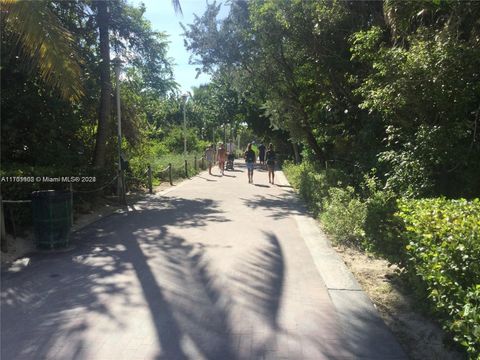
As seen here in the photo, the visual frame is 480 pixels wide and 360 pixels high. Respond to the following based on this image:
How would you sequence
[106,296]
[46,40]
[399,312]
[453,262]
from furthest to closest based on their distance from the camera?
[46,40] → [106,296] → [399,312] → [453,262]

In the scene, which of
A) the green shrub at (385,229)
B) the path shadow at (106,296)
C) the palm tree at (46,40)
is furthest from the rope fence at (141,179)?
the green shrub at (385,229)

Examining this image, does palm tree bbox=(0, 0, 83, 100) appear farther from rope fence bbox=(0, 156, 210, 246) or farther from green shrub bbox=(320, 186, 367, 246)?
green shrub bbox=(320, 186, 367, 246)

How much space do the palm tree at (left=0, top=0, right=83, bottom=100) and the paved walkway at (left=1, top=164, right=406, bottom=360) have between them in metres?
2.97

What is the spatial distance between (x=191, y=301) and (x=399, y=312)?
2.22 metres

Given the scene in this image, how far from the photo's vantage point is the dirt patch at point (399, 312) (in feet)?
13.0

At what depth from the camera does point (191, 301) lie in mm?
5164

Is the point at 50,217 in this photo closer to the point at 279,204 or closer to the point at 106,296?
the point at 106,296

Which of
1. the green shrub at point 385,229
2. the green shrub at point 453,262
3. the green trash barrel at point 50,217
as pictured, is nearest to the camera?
the green shrub at point 453,262

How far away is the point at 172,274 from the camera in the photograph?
20.3 ft

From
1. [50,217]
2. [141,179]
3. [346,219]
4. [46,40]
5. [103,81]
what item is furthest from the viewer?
[141,179]

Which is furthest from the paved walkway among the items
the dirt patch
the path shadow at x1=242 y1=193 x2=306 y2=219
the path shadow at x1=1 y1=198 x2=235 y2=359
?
the path shadow at x1=242 y1=193 x2=306 y2=219

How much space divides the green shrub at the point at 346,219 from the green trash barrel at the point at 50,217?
4.51 metres

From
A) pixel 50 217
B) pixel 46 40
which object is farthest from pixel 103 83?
pixel 50 217

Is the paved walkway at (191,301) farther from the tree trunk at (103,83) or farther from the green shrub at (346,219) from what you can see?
the tree trunk at (103,83)
